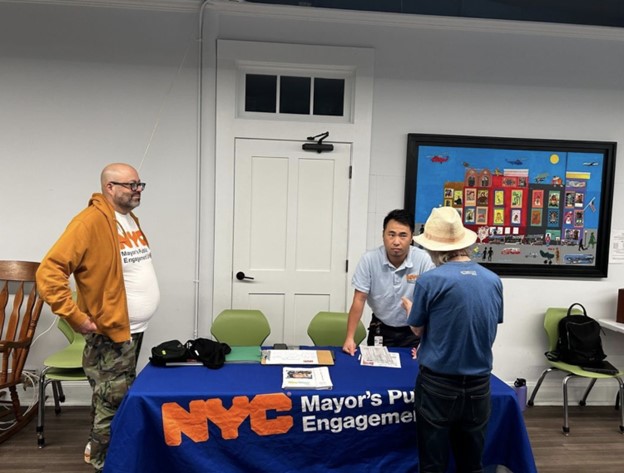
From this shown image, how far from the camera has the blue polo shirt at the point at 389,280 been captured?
8.29 feet

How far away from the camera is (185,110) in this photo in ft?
11.1

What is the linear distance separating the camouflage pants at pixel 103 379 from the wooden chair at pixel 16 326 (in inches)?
33.8

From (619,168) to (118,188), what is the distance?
12.7 feet

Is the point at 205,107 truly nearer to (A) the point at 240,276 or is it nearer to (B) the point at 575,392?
(A) the point at 240,276

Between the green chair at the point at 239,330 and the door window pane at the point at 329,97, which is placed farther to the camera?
the door window pane at the point at 329,97

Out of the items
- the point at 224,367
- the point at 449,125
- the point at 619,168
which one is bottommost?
the point at 224,367

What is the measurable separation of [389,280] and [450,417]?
904mm

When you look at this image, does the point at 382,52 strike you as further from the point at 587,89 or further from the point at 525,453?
the point at 525,453

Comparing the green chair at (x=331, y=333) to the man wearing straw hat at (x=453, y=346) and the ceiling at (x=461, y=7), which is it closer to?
the man wearing straw hat at (x=453, y=346)

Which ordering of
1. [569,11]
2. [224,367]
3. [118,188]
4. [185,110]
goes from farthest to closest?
[185,110] → [569,11] → [118,188] → [224,367]

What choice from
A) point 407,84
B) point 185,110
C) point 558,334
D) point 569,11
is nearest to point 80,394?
point 185,110

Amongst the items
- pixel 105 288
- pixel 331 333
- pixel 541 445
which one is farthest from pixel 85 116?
pixel 541 445

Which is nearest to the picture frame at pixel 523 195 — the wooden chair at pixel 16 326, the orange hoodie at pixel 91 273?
the orange hoodie at pixel 91 273

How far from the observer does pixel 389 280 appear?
8.31 ft
